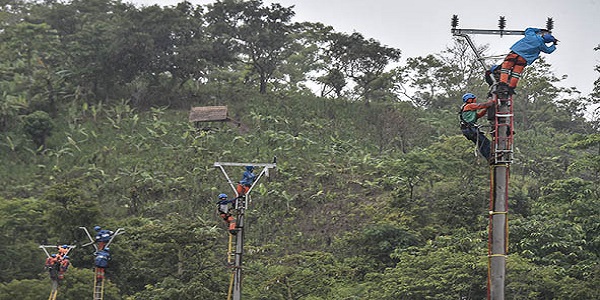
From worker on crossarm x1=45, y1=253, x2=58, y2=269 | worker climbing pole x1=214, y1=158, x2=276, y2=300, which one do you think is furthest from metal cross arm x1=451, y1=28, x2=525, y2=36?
worker on crossarm x1=45, y1=253, x2=58, y2=269

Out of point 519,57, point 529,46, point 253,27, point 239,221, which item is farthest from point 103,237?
point 253,27

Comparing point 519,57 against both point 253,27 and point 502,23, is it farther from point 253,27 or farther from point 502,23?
point 253,27

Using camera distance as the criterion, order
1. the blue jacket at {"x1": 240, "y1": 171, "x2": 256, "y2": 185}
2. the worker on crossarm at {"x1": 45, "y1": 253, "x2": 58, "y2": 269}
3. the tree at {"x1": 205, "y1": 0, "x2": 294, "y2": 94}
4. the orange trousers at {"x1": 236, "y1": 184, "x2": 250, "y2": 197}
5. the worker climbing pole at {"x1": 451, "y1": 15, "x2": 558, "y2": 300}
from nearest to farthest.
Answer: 1. the worker climbing pole at {"x1": 451, "y1": 15, "x2": 558, "y2": 300}
2. the orange trousers at {"x1": 236, "y1": 184, "x2": 250, "y2": 197}
3. the blue jacket at {"x1": 240, "y1": 171, "x2": 256, "y2": 185}
4. the worker on crossarm at {"x1": 45, "y1": 253, "x2": 58, "y2": 269}
5. the tree at {"x1": 205, "y1": 0, "x2": 294, "y2": 94}

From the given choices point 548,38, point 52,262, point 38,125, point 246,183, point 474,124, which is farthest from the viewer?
point 38,125

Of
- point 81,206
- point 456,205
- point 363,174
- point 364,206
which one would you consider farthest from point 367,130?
point 81,206

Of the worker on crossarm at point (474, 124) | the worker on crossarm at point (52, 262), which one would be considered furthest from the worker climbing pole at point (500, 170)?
the worker on crossarm at point (52, 262)

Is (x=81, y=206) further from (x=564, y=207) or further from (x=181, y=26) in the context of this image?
(x=181, y=26)

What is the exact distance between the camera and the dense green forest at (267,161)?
1941cm

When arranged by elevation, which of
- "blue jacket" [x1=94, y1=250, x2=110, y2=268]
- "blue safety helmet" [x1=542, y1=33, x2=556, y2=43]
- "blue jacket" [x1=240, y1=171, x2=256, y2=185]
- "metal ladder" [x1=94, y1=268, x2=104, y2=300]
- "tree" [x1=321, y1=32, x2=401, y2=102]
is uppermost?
"tree" [x1=321, y1=32, x2=401, y2=102]

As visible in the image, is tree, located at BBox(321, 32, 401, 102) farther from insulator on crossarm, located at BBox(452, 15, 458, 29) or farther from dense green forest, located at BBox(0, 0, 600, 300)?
insulator on crossarm, located at BBox(452, 15, 458, 29)

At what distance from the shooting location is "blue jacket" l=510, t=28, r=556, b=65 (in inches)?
342

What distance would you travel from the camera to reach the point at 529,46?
8.69 meters

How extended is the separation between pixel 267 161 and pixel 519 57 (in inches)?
909

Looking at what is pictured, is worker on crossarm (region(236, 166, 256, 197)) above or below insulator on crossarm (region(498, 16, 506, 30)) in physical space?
below
